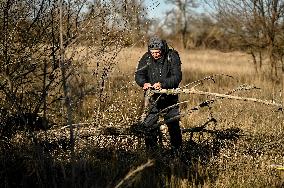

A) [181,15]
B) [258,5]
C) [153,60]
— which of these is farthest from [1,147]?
[181,15]

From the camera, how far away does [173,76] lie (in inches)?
213

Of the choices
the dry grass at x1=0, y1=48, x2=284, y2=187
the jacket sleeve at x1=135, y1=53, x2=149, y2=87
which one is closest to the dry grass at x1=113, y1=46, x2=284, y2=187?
the dry grass at x1=0, y1=48, x2=284, y2=187

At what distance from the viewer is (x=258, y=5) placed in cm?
1597

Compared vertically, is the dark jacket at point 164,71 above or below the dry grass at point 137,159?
above

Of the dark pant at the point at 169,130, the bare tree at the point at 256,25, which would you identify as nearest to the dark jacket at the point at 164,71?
the dark pant at the point at 169,130

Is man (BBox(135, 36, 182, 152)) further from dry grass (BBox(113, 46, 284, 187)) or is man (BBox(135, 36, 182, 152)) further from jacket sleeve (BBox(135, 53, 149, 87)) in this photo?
dry grass (BBox(113, 46, 284, 187))

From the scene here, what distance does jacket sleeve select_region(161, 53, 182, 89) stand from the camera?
539 cm

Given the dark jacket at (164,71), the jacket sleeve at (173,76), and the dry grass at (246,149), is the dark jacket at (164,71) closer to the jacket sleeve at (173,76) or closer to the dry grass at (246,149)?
the jacket sleeve at (173,76)

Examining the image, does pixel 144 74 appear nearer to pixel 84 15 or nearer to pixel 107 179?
pixel 84 15

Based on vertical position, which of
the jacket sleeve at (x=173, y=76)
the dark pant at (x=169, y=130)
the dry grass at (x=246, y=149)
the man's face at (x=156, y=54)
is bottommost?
the dry grass at (x=246, y=149)

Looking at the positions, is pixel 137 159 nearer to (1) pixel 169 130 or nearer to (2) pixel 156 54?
(1) pixel 169 130

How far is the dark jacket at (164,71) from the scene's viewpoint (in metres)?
5.41

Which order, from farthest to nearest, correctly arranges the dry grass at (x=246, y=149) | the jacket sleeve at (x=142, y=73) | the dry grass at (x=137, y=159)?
the jacket sleeve at (x=142, y=73)
the dry grass at (x=246, y=149)
the dry grass at (x=137, y=159)

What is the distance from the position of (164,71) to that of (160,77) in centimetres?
8
